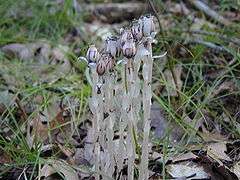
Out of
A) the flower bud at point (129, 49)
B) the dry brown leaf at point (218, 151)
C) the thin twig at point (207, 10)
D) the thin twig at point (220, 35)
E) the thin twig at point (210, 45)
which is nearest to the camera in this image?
the flower bud at point (129, 49)

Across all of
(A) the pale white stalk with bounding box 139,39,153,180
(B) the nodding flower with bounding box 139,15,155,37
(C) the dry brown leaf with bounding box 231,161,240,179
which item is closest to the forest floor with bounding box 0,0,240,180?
(C) the dry brown leaf with bounding box 231,161,240,179

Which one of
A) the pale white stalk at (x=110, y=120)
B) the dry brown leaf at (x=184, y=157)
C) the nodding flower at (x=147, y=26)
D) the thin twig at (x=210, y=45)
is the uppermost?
the nodding flower at (x=147, y=26)

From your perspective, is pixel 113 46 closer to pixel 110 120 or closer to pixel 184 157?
pixel 110 120

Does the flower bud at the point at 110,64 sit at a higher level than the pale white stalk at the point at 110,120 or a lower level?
higher

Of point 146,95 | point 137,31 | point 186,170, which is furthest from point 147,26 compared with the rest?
point 186,170

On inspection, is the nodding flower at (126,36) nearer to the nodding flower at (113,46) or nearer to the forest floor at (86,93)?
the nodding flower at (113,46)

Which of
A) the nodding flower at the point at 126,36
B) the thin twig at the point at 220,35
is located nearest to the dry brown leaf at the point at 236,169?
the nodding flower at the point at 126,36

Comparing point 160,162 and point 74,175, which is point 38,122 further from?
point 160,162

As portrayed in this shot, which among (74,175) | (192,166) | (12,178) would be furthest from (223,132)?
(12,178)
